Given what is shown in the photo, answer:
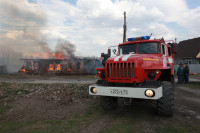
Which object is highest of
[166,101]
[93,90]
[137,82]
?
[137,82]

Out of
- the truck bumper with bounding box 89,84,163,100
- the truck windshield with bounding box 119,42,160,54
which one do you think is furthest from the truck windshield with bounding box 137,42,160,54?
the truck bumper with bounding box 89,84,163,100

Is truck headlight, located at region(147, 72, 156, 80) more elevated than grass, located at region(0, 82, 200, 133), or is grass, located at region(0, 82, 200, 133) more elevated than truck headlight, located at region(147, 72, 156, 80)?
truck headlight, located at region(147, 72, 156, 80)

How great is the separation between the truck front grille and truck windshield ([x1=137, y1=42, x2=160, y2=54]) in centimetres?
133

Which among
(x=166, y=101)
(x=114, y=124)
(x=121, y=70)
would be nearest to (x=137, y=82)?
(x=121, y=70)

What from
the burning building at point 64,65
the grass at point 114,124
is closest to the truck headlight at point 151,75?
the grass at point 114,124

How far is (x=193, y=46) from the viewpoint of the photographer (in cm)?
3052

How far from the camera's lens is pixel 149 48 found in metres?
5.40

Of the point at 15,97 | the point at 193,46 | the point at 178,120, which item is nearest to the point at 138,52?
the point at 178,120

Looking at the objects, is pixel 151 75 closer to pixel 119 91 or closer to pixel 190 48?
pixel 119 91

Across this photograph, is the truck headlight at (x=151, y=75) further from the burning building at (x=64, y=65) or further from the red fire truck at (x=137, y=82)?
the burning building at (x=64, y=65)

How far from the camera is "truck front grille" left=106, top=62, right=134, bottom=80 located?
432 cm

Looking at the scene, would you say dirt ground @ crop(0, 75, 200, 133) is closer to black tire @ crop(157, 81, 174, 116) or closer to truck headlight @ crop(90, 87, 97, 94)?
black tire @ crop(157, 81, 174, 116)

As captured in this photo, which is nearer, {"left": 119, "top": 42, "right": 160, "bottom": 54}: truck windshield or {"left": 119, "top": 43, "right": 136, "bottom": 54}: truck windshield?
{"left": 119, "top": 42, "right": 160, "bottom": 54}: truck windshield

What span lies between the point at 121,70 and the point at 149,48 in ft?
5.41
